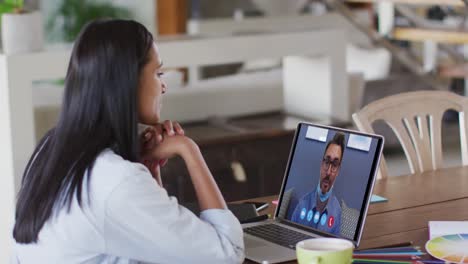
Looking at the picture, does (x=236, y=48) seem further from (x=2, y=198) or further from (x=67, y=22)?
(x=67, y=22)

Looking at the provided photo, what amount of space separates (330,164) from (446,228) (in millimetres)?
307

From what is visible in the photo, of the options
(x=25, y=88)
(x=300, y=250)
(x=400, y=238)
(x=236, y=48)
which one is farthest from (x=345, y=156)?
(x=236, y=48)

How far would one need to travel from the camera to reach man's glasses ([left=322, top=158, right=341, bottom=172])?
7.09 feet

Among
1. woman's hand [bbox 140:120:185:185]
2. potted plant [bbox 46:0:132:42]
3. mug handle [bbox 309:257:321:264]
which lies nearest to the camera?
mug handle [bbox 309:257:321:264]

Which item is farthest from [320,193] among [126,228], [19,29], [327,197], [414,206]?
[19,29]

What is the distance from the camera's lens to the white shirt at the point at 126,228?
1.82 metres

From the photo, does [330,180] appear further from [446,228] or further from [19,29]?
[19,29]

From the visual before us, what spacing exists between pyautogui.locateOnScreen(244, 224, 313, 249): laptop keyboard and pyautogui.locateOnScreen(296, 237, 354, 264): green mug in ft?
0.98

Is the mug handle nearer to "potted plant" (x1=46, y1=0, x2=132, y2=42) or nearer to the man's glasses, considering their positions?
the man's glasses

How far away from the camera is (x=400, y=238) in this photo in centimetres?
218

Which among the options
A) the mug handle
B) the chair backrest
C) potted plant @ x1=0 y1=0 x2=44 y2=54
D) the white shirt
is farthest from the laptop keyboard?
potted plant @ x1=0 y1=0 x2=44 y2=54

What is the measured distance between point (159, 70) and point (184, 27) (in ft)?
21.6

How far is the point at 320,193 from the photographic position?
86.0 inches

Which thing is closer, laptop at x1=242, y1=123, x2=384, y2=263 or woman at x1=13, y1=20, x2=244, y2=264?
woman at x1=13, y1=20, x2=244, y2=264
